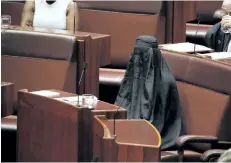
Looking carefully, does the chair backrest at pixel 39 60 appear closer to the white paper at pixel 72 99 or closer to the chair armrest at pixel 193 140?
the white paper at pixel 72 99

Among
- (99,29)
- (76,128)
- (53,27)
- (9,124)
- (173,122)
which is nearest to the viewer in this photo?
(76,128)

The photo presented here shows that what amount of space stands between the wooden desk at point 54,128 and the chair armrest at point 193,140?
10 centimetres

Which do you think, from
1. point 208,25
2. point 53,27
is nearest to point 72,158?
point 53,27

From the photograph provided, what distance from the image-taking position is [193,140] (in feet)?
3.62

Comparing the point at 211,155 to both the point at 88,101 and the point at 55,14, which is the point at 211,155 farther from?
the point at 55,14

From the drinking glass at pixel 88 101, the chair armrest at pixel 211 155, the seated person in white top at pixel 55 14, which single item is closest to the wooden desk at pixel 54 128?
the drinking glass at pixel 88 101

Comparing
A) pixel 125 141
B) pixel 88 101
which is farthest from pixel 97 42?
pixel 125 141

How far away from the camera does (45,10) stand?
4.93ft

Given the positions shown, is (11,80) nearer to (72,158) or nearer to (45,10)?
(45,10)

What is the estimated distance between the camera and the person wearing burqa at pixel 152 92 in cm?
119

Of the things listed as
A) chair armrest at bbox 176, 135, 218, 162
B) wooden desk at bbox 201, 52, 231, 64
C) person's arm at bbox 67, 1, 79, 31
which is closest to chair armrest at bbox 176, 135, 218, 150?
chair armrest at bbox 176, 135, 218, 162

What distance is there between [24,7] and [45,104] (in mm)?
455

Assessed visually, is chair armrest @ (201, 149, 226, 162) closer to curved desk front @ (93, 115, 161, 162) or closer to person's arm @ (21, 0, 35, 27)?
curved desk front @ (93, 115, 161, 162)

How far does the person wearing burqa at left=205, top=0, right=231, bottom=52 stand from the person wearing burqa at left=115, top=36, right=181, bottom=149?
0.22m
